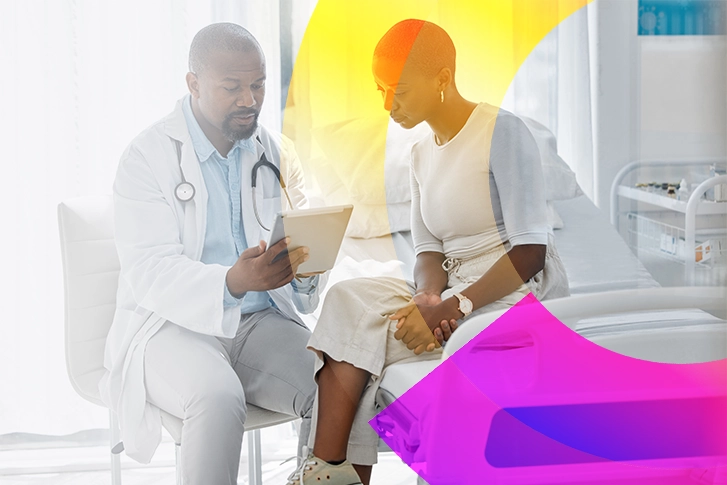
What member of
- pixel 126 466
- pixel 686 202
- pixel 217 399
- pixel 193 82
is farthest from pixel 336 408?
pixel 126 466

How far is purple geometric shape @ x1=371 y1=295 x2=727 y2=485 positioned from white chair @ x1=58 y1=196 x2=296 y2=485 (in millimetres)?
706

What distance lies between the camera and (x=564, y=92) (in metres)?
0.82

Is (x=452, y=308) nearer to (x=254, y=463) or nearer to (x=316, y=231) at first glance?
(x=316, y=231)

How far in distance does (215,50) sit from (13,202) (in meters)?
0.92

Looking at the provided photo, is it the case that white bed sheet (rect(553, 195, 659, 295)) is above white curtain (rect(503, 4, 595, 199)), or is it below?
below

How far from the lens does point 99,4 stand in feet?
6.38

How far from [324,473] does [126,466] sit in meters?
1.11

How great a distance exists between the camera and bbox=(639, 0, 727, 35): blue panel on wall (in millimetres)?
855

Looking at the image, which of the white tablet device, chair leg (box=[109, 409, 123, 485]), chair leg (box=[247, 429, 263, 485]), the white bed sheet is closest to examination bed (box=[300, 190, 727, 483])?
the white bed sheet

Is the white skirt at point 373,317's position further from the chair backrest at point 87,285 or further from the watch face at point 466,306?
the chair backrest at point 87,285

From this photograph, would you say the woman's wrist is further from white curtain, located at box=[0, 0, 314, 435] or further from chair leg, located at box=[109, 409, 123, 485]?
white curtain, located at box=[0, 0, 314, 435]

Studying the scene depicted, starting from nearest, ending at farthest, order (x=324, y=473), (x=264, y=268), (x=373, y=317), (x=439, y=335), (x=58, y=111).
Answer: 1. (x=439, y=335)
2. (x=373, y=317)
3. (x=324, y=473)
4. (x=264, y=268)
5. (x=58, y=111)
